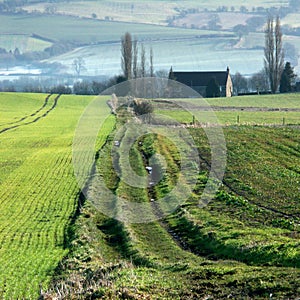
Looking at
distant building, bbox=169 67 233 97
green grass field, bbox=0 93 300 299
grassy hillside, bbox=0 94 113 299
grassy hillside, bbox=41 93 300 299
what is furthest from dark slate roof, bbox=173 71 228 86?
grassy hillside, bbox=41 93 300 299

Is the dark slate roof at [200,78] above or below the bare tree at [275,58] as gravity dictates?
below

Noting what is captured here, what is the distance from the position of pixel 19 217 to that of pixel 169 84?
84.6m

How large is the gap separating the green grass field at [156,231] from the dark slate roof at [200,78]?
231 feet

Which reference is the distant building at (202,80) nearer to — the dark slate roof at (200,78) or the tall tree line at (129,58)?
the dark slate roof at (200,78)

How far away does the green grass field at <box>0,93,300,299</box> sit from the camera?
54.7 feet

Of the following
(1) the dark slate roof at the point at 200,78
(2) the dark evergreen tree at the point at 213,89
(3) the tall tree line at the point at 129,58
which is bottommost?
(2) the dark evergreen tree at the point at 213,89

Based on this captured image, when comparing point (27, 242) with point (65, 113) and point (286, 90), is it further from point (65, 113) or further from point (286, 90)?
point (286, 90)

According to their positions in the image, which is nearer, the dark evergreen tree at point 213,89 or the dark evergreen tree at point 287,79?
the dark evergreen tree at point 287,79

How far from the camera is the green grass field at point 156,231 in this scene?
16.7 meters

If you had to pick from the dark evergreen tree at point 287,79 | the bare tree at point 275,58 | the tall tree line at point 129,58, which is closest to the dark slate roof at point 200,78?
the tall tree line at point 129,58

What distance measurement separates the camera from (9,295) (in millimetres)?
17141

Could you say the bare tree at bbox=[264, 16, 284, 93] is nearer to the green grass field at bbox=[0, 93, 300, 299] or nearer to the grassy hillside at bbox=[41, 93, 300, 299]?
the green grass field at bbox=[0, 93, 300, 299]

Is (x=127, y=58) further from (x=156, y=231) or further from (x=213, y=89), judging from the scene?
(x=156, y=231)

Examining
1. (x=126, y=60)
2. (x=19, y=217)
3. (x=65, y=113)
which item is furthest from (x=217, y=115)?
(x=19, y=217)
